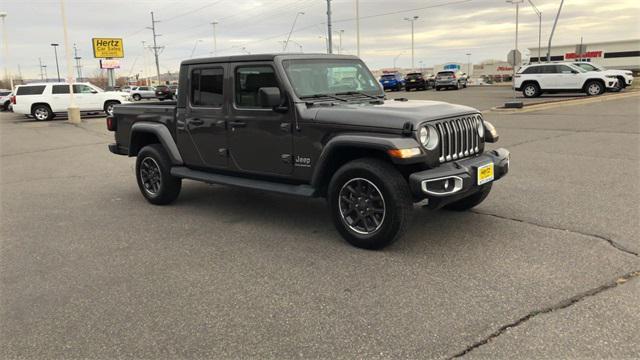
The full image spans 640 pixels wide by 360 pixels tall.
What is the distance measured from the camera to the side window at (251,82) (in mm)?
5453

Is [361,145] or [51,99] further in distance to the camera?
[51,99]

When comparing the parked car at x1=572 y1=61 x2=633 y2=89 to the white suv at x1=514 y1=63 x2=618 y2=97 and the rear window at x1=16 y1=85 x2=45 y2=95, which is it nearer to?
the white suv at x1=514 y1=63 x2=618 y2=97

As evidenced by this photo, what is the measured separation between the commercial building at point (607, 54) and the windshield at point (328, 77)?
79.8 m

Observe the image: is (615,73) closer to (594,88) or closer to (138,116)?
(594,88)

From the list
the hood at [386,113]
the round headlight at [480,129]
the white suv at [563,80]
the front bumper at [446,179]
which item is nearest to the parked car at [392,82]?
the white suv at [563,80]

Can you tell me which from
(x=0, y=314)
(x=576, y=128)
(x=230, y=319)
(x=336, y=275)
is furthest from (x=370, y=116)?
(x=576, y=128)

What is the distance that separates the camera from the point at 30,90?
25141 mm

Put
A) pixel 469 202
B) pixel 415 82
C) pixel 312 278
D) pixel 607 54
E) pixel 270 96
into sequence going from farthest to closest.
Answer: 1. pixel 607 54
2. pixel 415 82
3. pixel 469 202
4. pixel 270 96
5. pixel 312 278

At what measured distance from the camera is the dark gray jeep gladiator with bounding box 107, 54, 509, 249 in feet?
15.0

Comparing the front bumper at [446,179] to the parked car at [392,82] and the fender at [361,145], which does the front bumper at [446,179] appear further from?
the parked car at [392,82]

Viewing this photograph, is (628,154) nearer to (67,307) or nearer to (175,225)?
(175,225)

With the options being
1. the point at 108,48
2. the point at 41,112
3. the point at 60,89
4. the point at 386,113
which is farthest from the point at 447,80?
the point at 386,113

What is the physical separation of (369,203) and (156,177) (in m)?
3.37

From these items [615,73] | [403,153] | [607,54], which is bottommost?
[403,153]
